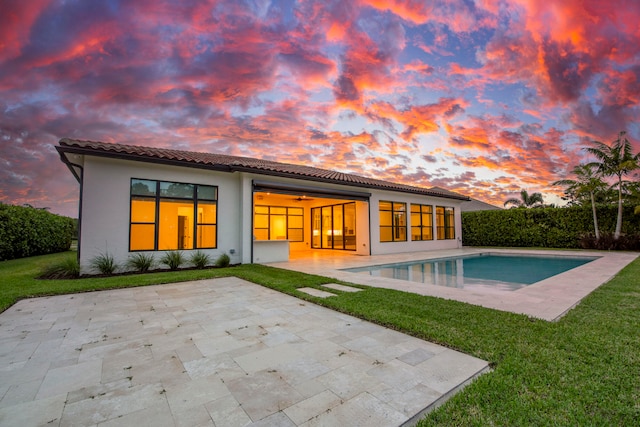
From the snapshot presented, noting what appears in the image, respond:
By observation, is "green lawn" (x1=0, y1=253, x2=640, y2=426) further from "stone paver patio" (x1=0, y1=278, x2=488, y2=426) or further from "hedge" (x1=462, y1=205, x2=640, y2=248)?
"hedge" (x1=462, y1=205, x2=640, y2=248)

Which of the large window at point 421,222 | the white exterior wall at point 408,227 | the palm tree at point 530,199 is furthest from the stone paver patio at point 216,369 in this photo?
the palm tree at point 530,199

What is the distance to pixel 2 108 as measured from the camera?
1127 cm

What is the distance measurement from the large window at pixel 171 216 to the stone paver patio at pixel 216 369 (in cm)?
423

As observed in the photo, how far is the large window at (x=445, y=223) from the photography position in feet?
59.1

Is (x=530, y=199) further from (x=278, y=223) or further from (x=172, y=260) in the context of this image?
(x=172, y=260)

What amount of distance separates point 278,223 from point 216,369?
555 inches

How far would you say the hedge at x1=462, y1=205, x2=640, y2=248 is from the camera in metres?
15.3

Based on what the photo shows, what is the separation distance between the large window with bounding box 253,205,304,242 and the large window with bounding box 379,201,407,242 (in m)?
5.03

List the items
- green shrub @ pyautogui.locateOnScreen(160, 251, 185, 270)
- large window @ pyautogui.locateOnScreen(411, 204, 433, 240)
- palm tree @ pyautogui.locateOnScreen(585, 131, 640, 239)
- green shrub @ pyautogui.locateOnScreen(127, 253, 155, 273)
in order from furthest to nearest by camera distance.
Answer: large window @ pyautogui.locateOnScreen(411, 204, 433, 240) < palm tree @ pyautogui.locateOnScreen(585, 131, 640, 239) < green shrub @ pyautogui.locateOnScreen(160, 251, 185, 270) < green shrub @ pyautogui.locateOnScreen(127, 253, 155, 273)

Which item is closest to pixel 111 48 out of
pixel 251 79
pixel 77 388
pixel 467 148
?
pixel 251 79

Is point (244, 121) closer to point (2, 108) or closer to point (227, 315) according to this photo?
A: point (2, 108)

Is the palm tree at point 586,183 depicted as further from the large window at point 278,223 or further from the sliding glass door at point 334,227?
the large window at point 278,223

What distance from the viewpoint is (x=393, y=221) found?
15391 mm

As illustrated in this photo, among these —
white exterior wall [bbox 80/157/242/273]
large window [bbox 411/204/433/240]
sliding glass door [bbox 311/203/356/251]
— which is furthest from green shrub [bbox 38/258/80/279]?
large window [bbox 411/204/433/240]
